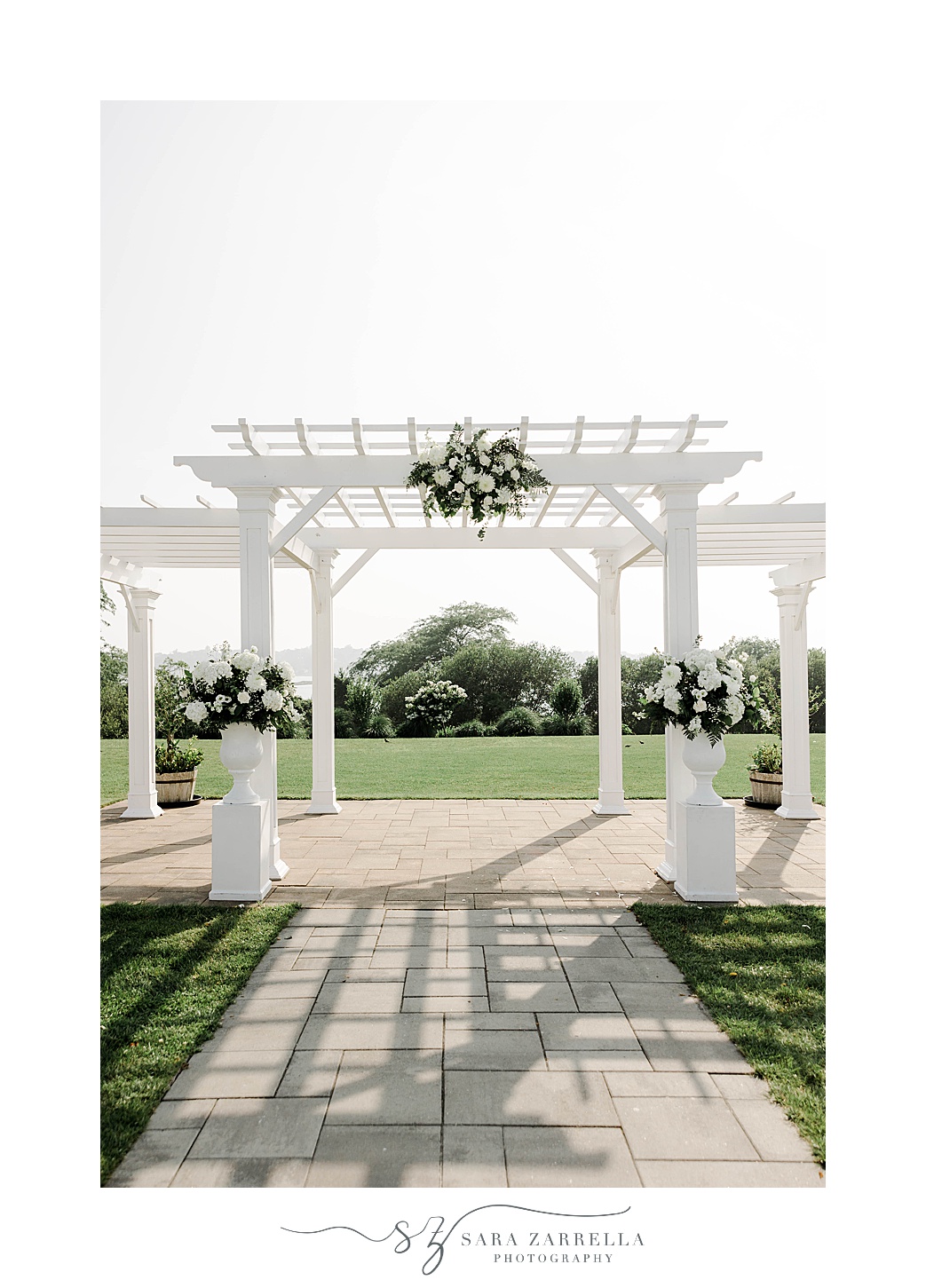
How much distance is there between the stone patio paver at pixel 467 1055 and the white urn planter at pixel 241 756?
2.20ft

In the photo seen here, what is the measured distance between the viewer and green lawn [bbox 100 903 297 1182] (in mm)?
2461

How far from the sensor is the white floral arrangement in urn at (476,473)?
4.62 metres

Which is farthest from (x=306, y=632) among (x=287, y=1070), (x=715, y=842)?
(x=287, y=1070)

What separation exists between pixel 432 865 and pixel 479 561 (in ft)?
53.1

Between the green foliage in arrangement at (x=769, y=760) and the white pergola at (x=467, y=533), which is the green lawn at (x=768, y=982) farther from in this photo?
the green foliage in arrangement at (x=769, y=760)

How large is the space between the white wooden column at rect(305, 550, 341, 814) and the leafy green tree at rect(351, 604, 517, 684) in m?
11.5

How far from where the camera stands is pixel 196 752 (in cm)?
914

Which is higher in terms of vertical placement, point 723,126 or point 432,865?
point 723,126

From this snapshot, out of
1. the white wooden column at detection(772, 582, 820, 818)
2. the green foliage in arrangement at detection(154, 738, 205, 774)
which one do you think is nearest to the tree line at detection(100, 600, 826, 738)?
the green foliage in arrangement at detection(154, 738, 205, 774)

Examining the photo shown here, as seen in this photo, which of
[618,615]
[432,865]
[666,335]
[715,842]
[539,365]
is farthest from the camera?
[618,615]

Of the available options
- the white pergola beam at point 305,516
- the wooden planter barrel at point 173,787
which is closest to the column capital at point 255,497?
the white pergola beam at point 305,516

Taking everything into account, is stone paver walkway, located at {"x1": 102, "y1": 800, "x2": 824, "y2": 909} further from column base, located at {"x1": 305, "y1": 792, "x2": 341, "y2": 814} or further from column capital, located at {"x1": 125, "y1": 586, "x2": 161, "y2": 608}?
column capital, located at {"x1": 125, "y1": 586, "x2": 161, "y2": 608}

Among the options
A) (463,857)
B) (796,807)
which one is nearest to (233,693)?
(463,857)

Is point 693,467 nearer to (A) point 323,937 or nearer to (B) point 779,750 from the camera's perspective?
(A) point 323,937
